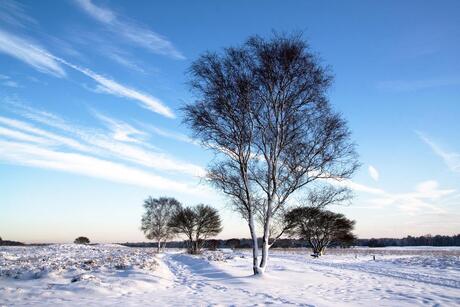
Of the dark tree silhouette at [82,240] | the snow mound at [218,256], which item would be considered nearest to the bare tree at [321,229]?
the snow mound at [218,256]

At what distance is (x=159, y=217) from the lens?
70438mm

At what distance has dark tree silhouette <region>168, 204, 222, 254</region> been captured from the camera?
64375mm

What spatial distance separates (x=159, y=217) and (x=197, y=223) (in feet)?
31.6

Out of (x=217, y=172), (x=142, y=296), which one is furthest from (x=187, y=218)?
(x=142, y=296)

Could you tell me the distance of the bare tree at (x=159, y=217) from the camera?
229ft

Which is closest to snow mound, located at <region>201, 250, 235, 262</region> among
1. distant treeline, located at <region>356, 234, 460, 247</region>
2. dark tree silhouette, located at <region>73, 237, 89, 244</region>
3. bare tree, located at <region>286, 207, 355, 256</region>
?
bare tree, located at <region>286, 207, 355, 256</region>

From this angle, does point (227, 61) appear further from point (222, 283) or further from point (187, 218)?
point (187, 218)

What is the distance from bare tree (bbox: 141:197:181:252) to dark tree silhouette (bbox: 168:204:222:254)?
13.0 ft

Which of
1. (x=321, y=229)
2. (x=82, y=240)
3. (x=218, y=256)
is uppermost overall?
(x=321, y=229)

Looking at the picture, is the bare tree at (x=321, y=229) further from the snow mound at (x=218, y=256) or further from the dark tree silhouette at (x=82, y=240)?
the dark tree silhouette at (x=82, y=240)

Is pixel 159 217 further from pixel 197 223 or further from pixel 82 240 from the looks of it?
pixel 82 240

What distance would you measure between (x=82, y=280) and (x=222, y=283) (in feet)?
18.5

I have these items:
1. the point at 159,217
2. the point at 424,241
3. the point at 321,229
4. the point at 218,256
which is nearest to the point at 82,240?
the point at 159,217

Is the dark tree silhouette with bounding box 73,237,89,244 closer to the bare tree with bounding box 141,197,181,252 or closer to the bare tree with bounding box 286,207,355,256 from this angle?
the bare tree with bounding box 141,197,181,252
